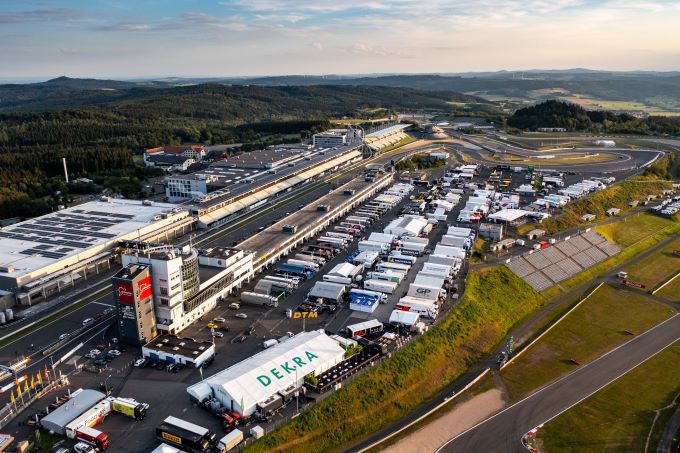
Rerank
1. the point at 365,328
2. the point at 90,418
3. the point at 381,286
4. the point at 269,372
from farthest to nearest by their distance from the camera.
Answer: the point at 381,286, the point at 365,328, the point at 269,372, the point at 90,418

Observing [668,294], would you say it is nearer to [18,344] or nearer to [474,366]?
[474,366]

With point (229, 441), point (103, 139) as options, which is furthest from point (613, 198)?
point (103, 139)

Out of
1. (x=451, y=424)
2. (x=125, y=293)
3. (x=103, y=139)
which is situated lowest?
(x=451, y=424)

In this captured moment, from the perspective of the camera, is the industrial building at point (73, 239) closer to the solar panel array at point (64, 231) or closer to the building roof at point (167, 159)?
the solar panel array at point (64, 231)

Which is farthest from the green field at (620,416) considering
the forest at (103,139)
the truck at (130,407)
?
the forest at (103,139)

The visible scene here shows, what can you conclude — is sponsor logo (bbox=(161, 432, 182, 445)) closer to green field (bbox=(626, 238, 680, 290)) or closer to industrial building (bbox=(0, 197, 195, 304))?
industrial building (bbox=(0, 197, 195, 304))

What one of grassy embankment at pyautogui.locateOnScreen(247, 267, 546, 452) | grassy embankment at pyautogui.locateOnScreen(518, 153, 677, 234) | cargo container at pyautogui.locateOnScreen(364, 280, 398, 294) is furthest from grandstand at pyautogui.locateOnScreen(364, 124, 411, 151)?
grassy embankment at pyautogui.locateOnScreen(247, 267, 546, 452)

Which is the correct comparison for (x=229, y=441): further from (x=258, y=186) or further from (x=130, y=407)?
(x=258, y=186)

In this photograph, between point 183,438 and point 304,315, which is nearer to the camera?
point 183,438
